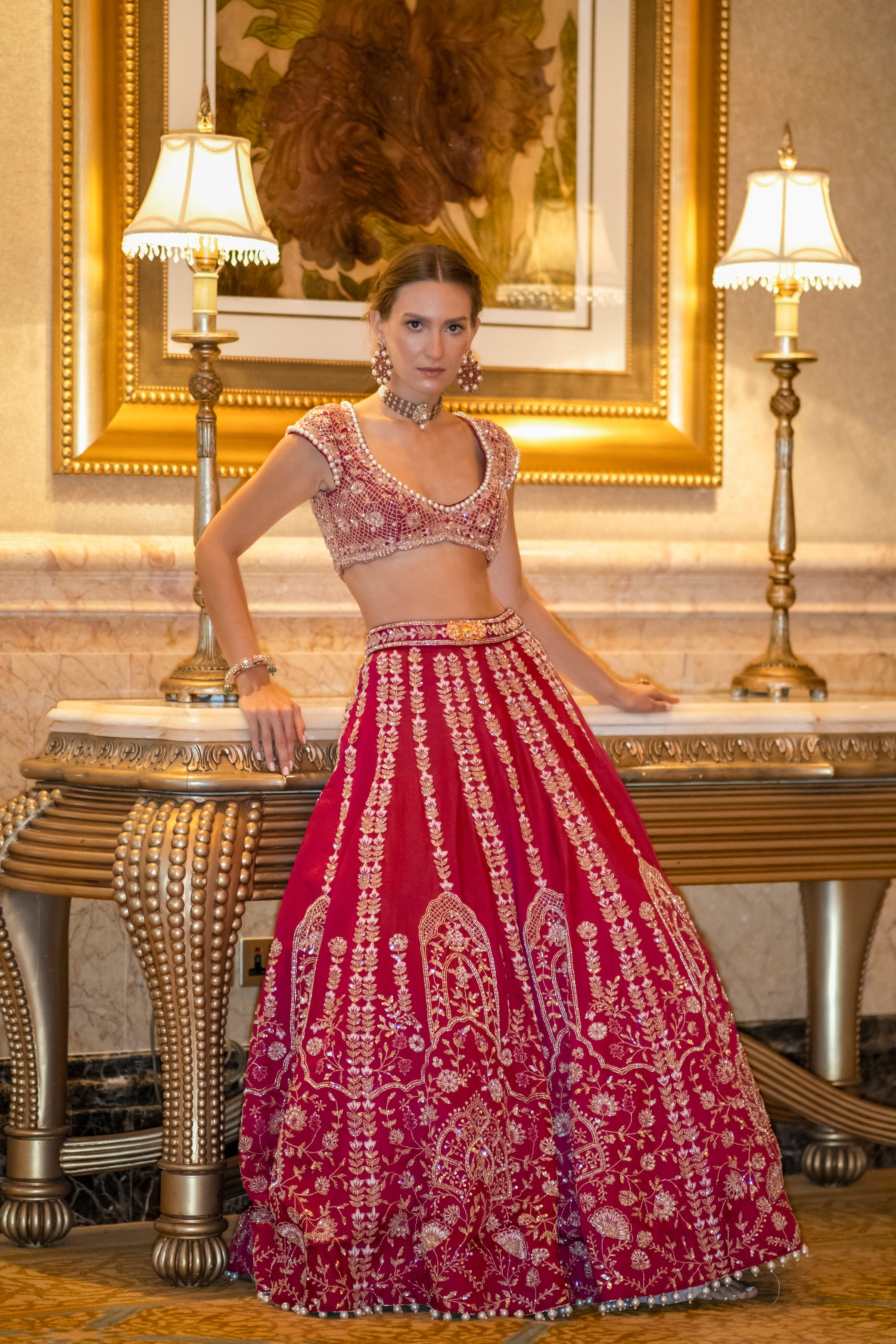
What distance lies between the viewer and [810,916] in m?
3.45

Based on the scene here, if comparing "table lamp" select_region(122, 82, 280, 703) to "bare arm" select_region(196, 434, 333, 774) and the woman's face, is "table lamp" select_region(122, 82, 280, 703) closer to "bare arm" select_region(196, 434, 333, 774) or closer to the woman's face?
"bare arm" select_region(196, 434, 333, 774)

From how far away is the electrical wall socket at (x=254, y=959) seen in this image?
10.4ft

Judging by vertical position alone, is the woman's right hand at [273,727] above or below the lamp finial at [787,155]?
below

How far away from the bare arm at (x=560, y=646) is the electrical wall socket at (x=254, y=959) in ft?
2.78

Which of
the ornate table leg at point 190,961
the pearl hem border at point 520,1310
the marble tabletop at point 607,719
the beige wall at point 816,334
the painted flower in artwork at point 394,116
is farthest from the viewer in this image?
the beige wall at point 816,334

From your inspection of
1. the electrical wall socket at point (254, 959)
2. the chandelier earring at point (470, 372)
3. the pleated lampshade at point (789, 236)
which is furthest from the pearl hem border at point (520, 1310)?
the pleated lampshade at point (789, 236)

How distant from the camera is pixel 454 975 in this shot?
2.42 m

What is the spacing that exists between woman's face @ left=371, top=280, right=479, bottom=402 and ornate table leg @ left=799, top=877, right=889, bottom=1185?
1.43m

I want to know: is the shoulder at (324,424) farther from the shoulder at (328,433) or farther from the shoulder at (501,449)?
the shoulder at (501,449)

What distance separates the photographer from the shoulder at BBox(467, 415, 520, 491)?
2852 mm

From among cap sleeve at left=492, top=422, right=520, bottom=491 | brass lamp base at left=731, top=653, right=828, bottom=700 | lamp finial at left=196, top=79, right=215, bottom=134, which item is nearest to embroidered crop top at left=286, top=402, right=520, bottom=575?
cap sleeve at left=492, top=422, right=520, bottom=491

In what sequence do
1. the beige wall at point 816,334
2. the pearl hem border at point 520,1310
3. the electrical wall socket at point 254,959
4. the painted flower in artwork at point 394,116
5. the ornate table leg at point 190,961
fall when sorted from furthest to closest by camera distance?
the beige wall at point 816,334
the painted flower in artwork at point 394,116
the electrical wall socket at point 254,959
the ornate table leg at point 190,961
the pearl hem border at point 520,1310

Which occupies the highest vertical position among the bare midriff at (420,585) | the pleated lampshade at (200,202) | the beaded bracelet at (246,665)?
the pleated lampshade at (200,202)

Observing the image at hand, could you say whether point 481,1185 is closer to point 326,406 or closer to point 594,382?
point 326,406
